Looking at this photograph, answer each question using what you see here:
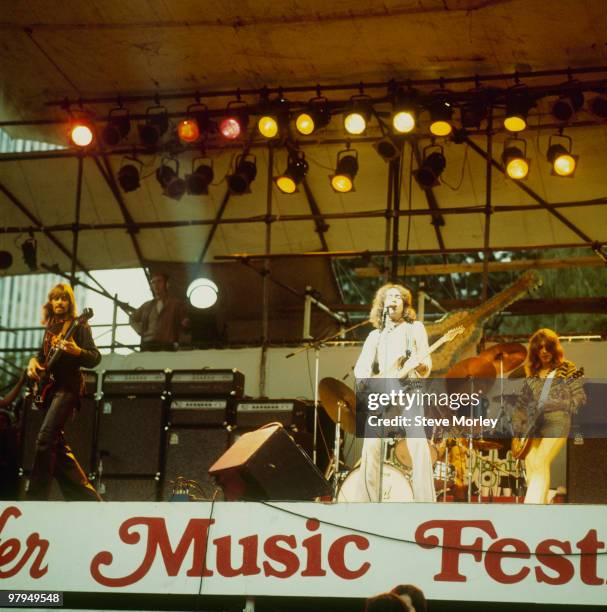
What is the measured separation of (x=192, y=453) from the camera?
32.4 feet

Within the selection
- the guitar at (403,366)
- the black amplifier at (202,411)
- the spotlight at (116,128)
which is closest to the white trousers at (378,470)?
the guitar at (403,366)

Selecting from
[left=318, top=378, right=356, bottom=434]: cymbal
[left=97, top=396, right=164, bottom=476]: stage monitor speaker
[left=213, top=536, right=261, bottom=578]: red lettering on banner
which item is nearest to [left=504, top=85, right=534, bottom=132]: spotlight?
[left=318, top=378, right=356, bottom=434]: cymbal

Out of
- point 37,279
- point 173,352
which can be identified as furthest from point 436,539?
point 37,279

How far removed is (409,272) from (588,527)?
22.1 feet

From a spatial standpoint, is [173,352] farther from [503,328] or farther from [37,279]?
[37,279]

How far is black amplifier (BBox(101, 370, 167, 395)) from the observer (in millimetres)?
10148

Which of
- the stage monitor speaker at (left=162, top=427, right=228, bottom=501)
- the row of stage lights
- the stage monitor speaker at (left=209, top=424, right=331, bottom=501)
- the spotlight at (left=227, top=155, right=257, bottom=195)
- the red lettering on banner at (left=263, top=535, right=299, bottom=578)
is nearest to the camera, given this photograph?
the red lettering on banner at (left=263, top=535, right=299, bottom=578)

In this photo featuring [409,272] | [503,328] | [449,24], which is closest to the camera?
[449,24]

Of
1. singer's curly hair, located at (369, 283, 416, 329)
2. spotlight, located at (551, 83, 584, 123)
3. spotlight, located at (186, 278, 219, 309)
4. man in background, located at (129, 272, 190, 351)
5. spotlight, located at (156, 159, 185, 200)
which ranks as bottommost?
singer's curly hair, located at (369, 283, 416, 329)

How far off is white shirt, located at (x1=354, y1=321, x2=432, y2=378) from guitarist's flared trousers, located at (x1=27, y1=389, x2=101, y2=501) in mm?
2022

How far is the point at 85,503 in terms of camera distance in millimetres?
6359

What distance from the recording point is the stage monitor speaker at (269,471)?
21.2ft

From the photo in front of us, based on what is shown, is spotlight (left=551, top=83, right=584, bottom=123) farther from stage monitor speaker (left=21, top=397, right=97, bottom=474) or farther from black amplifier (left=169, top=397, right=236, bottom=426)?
stage monitor speaker (left=21, top=397, right=97, bottom=474)

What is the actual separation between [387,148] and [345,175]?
595 mm
